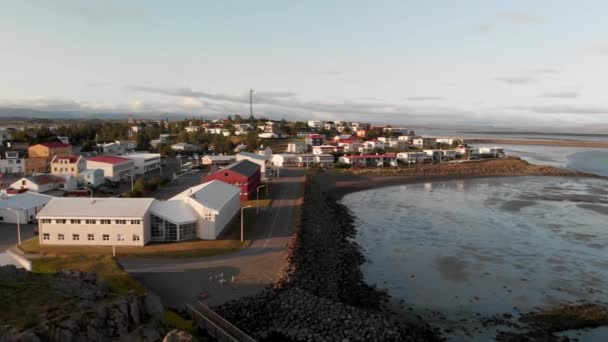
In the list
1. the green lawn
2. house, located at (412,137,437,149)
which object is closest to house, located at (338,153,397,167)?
house, located at (412,137,437,149)

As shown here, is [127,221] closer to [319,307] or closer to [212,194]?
[212,194]

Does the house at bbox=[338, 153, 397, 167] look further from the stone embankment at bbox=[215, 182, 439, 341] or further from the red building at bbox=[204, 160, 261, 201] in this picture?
the stone embankment at bbox=[215, 182, 439, 341]

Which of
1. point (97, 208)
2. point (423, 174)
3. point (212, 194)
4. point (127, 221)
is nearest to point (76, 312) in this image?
point (127, 221)

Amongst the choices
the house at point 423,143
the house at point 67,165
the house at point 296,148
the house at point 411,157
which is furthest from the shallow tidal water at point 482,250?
the house at point 423,143

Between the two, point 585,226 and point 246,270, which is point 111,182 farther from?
point 585,226

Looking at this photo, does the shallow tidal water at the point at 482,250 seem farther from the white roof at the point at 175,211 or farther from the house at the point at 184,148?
the house at the point at 184,148

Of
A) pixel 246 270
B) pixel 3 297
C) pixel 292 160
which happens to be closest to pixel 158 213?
pixel 246 270
